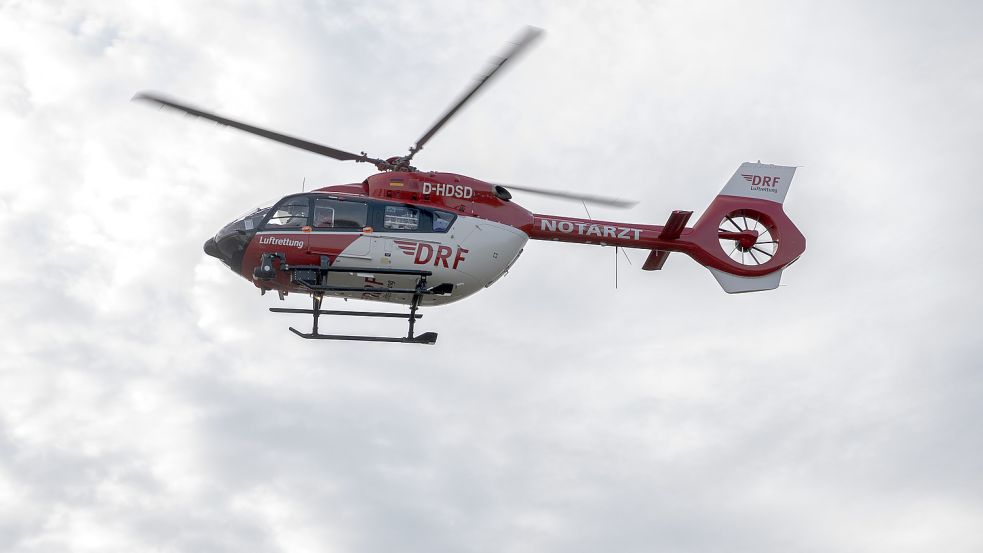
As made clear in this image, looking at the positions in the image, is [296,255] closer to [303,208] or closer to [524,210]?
[303,208]

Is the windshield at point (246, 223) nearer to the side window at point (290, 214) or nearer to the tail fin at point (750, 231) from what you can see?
the side window at point (290, 214)

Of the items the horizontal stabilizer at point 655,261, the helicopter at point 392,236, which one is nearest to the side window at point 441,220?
the helicopter at point 392,236

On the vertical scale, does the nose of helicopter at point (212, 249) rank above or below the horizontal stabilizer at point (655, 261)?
below

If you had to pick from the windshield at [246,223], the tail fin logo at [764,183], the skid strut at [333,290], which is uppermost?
the tail fin logo at [764,183]

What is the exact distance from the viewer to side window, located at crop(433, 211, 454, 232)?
23.0 meters

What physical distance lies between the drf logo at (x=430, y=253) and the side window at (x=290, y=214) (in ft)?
5.78

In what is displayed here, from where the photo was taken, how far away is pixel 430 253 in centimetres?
2272

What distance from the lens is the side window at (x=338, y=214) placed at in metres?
22.5

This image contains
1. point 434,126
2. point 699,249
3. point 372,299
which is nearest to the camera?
point 434,126

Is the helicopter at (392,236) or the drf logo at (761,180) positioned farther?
the drf logo at (761,180)

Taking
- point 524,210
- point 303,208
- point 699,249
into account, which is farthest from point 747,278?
point 303,208

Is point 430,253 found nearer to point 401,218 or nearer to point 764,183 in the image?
point 401,218

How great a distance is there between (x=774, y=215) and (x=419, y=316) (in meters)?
8.44

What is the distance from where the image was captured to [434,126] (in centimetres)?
2158
